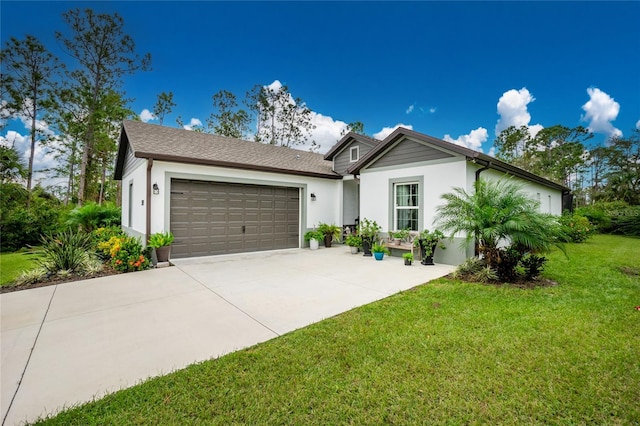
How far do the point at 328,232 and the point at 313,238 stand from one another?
787 millimetres

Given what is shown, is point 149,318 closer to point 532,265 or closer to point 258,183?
point 258,183

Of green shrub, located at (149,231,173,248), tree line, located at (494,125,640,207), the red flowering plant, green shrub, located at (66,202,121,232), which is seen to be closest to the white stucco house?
green shrub, located at (149,231,173,248)

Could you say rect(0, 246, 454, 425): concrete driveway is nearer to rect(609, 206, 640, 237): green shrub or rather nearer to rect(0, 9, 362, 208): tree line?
rect(0, 9, 362, 208): tree line

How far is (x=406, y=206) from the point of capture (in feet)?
29.8

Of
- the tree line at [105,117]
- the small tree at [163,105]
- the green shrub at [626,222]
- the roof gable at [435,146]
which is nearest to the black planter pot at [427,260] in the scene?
the roof gable at [435,146]

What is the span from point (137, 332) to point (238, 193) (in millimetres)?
6337

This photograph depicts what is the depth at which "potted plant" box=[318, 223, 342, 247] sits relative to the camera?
1102cm

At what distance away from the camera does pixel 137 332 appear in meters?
3.53

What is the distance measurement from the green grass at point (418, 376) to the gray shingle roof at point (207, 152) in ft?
22.1

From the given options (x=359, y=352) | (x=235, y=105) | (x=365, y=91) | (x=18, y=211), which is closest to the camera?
(x=359, y=352)

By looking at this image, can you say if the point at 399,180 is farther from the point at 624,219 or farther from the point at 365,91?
the point at 624,219

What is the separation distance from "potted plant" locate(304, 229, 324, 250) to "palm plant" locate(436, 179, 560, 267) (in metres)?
5.35

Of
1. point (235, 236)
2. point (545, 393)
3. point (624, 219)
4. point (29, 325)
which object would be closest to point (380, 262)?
point (235, 236)

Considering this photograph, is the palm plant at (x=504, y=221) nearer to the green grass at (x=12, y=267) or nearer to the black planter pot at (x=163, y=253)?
the black planter pot at (x=163, y=253)
